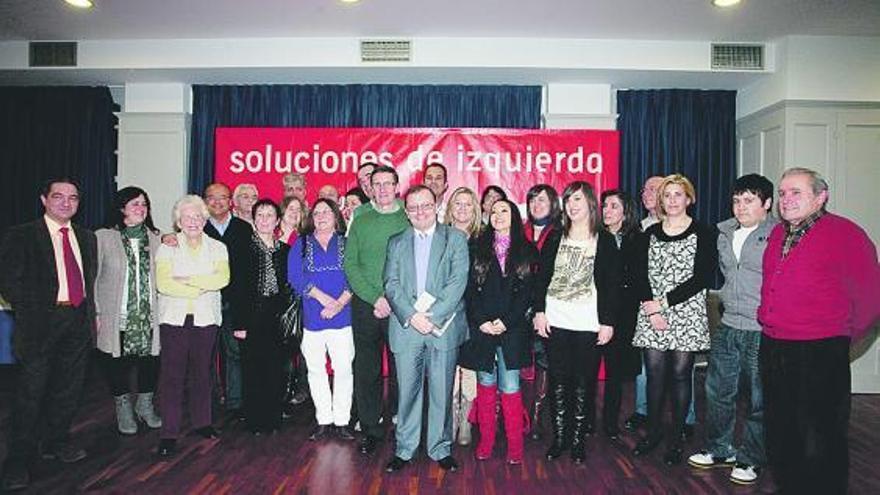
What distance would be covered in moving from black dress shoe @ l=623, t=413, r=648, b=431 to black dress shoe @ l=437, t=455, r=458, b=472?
1.44 m

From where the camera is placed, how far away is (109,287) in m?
3.53

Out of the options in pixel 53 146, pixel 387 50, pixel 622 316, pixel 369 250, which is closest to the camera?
pixel 369 250

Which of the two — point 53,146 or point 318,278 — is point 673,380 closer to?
point 318,278

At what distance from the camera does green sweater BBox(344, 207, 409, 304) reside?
3469 mm

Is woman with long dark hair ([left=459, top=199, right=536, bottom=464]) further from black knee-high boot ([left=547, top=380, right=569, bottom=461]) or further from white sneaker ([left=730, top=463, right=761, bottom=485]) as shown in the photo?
white sneaker ([left=730, top=463, right=761, bottom=485])

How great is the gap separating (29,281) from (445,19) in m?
3.58

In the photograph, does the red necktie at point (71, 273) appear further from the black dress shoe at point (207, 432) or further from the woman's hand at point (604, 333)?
the woman's hand at point (604, 333)

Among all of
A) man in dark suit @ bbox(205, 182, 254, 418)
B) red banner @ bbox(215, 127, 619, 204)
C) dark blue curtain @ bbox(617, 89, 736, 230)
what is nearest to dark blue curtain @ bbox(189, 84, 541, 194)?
red banner @ bbox(215, 127, 619, 204)

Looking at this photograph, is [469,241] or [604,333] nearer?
[604,333]

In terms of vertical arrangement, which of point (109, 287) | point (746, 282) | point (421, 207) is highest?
point (421, 207)

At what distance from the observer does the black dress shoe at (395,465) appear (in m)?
3.15

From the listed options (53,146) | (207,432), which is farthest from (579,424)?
(53,146)

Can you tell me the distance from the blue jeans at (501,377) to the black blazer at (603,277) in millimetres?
354

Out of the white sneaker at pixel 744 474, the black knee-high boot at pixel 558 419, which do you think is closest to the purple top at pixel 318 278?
the black knee-high boot at pixel 558 419
